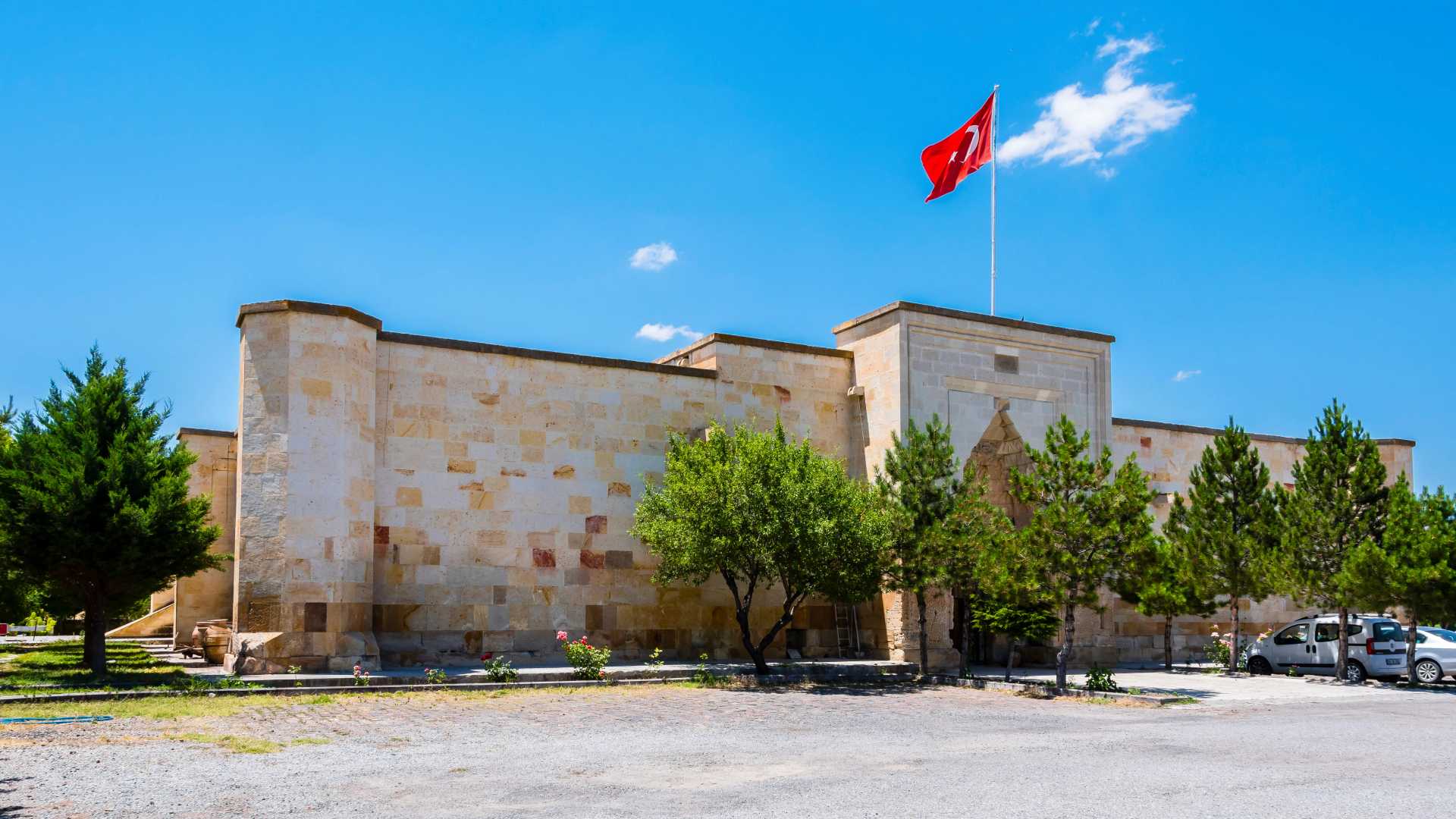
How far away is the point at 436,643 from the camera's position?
2022 centimetres

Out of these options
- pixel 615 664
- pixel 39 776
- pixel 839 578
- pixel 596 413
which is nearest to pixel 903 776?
pixel 39 776

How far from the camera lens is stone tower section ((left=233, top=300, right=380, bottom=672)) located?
1828 centimetres

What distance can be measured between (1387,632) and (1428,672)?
0.98 meters

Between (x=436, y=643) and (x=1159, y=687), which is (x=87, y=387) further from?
(x=1159, y=687)

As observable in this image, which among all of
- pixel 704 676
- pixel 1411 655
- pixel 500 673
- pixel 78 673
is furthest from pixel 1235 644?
pixel 78 673

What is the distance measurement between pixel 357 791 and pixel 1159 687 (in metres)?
15.6

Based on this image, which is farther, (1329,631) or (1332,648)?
(1329,631)

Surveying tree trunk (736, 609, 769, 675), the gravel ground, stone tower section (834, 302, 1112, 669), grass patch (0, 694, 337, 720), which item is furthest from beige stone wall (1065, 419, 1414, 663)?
grass patch (0, 694, 337, 720)

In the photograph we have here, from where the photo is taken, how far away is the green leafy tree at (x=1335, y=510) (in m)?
21.9

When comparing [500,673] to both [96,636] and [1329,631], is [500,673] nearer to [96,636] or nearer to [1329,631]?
[96,636]

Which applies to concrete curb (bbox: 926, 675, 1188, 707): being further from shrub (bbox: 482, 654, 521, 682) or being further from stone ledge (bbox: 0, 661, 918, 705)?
shrub (bbox: 482, 654, 521, 682)

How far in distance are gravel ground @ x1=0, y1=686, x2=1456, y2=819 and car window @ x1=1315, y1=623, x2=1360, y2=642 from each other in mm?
6523

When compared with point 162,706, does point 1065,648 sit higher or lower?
higher

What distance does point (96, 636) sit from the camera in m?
17.9
